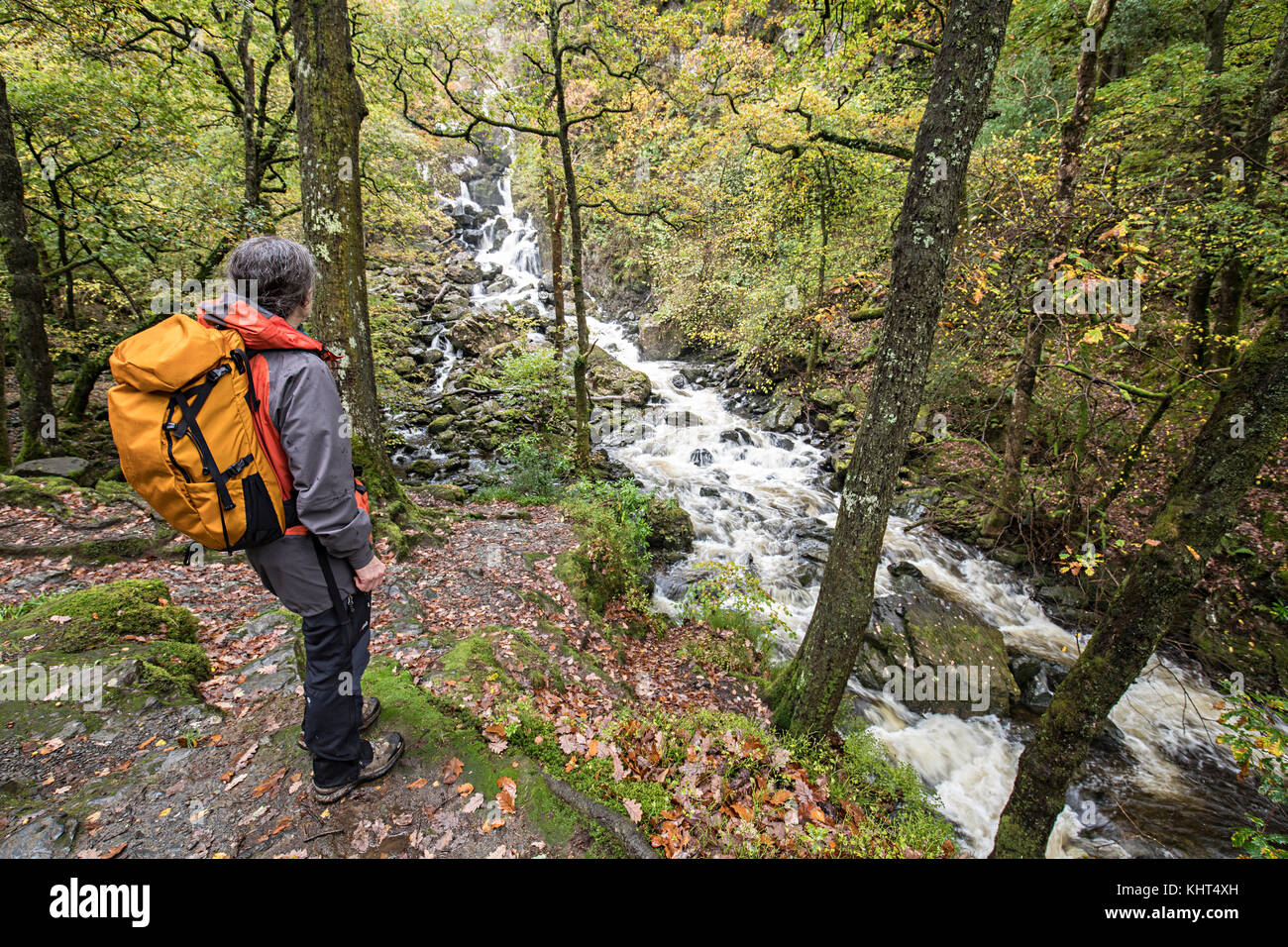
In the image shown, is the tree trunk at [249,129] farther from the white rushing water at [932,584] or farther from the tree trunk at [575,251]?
the white rushing water at [932,584]

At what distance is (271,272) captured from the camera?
2.27 metres

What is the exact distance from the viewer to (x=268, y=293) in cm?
229

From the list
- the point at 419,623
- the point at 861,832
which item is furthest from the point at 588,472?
the point at 861,832

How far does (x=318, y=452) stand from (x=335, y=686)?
4.37ft

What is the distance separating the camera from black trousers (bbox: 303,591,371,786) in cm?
251

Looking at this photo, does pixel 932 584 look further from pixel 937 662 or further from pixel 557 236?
pixel 557 236

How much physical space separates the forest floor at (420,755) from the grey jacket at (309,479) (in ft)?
4.83

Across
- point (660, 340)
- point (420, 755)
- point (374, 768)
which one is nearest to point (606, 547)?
point (420, 755)

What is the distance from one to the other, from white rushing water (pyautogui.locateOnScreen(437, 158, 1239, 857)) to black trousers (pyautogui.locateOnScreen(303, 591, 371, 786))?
6350 mm

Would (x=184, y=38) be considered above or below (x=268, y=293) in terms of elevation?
above

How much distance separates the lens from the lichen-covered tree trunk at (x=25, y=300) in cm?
777

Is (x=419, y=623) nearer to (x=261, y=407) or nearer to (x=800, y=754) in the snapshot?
(x=261, y=407)

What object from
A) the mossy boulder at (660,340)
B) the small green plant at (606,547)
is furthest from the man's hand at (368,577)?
the mossy boulder at (660,340)

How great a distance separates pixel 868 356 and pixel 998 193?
618 cm
